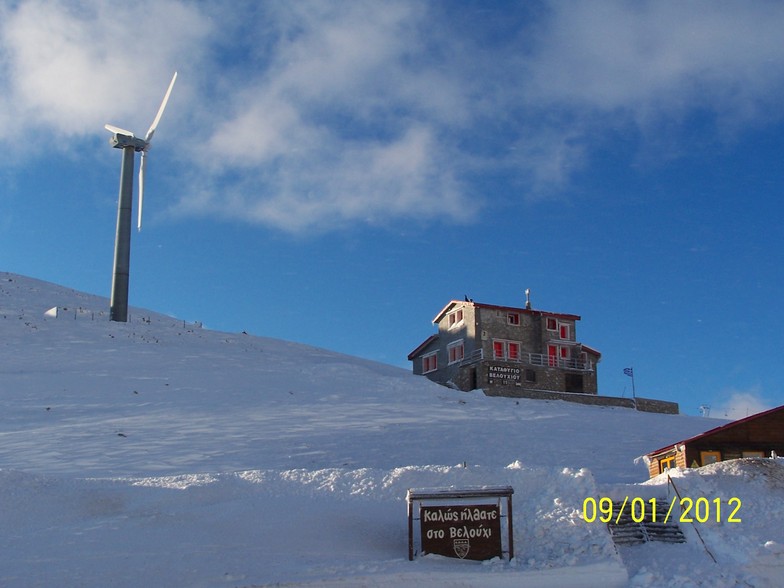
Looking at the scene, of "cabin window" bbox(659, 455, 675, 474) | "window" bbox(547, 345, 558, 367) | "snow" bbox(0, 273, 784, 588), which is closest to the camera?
"snow" bbox(0, 273, 784, 588)

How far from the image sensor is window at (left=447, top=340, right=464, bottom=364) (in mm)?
61875

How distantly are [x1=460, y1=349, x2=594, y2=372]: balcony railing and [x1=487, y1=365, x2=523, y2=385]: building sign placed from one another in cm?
78

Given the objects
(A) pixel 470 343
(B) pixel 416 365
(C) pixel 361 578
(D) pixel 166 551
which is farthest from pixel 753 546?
(B) pixel 416 365

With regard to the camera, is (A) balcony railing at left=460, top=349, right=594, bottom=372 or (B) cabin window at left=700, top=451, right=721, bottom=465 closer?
(B) cabin window at left=700, top=451, right=721, bottom=465

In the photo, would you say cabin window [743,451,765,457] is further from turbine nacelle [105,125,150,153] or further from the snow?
turbine nacelle [105,125,150,153]

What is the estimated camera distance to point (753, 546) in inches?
699

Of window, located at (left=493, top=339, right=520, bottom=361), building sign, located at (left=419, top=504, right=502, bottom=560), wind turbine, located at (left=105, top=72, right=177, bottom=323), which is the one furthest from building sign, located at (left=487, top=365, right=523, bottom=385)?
building sign, located at (left=419, top=504, right=502, bottom=560)

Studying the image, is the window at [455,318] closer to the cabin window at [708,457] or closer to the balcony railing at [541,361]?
the balcony railing at [541,361]

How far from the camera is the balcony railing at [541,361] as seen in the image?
196ft

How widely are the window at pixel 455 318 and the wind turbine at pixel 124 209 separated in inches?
928

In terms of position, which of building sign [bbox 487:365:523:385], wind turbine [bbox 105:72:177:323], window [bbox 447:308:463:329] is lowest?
building sign [bbox 487:365:523:385]

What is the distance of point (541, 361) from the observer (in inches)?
2389
